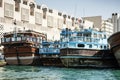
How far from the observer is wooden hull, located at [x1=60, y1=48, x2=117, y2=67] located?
107ft

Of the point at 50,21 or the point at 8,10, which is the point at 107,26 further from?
the point at 8,10

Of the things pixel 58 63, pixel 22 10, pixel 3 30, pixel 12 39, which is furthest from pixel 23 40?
pixel 22 10

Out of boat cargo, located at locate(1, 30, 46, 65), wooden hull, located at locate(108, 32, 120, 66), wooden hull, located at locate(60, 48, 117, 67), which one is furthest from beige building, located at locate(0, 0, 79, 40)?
wooden hull, located at locate(108, 32, 120, 66)

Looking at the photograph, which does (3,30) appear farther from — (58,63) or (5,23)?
(58,63)

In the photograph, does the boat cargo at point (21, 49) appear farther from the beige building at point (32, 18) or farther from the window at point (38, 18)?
the window at point (38, 18)

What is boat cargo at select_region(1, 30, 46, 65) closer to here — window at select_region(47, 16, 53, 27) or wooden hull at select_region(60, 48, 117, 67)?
wooden hull at select_region(60, 48, 117, 67)

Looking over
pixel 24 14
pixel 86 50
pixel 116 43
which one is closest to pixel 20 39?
pixel 86 50

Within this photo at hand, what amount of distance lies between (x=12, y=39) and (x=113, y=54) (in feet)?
48.7

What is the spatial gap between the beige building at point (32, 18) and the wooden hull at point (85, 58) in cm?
2730

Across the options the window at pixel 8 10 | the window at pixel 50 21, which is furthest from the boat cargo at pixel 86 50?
the window at pixel 50 21

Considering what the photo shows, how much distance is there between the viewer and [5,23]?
2297 inches

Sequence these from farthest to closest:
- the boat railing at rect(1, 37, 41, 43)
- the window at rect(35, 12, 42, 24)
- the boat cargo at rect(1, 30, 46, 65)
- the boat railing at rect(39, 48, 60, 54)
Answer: the window at rect(35, 12, 42, 24) < the boat railing at rect(1, 37, 41, 43) < the boat cargo at rect(1, 30, 46, 65) < the boat railing at rect(39, 48, 60, 54)

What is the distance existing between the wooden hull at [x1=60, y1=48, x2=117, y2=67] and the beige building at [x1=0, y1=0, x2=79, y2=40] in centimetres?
2730

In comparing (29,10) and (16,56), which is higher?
(29,10)
